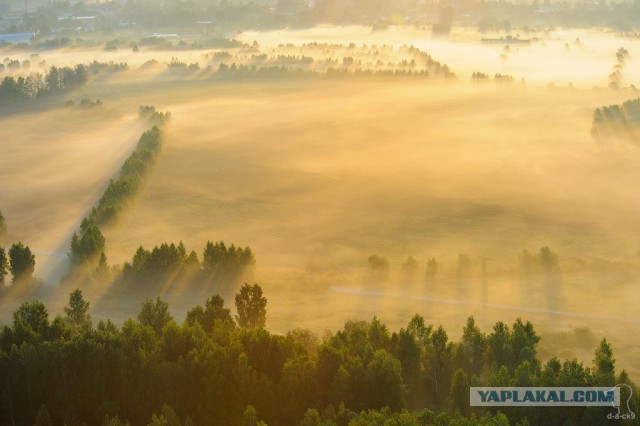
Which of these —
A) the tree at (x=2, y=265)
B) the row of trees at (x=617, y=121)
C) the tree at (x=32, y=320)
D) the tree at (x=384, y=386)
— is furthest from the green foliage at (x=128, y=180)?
the row of trees at (x=617, y=121)

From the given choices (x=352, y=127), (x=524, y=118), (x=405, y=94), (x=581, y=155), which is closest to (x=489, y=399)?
(x=581, y=155)

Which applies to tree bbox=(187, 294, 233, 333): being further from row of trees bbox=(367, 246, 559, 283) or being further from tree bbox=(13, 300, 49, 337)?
row of trees bbox=(367, 246, 559, 283)

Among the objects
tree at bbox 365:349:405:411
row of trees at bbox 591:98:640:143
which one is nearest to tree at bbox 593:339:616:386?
tree at bbox 365:349:405:411

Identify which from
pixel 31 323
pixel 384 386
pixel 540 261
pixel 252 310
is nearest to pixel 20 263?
pixel 31 323

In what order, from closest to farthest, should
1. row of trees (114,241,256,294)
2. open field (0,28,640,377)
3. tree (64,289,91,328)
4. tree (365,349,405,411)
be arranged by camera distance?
tree (365,349,405,411)
tree (64,289,91,328)
open field (0,28,640,377)
row of trees (114,241,256,294)

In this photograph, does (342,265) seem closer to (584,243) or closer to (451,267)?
(451,267)

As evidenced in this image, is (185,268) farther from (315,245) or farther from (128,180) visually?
(128,180)
